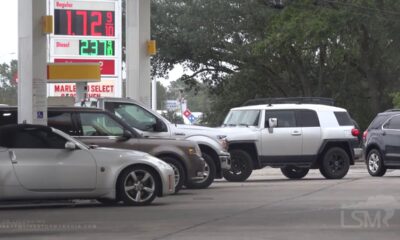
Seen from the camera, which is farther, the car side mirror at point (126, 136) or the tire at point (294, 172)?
the tire at point (294, 172)

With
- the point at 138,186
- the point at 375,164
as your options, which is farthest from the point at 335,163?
the point at 138,186

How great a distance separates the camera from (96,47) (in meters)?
27.0

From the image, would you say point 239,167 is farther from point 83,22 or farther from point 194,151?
point 83,22

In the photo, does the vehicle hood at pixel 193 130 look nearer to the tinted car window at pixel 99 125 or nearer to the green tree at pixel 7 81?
the tinted car window at pixel 99 125

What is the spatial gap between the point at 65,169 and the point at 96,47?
1424 cm

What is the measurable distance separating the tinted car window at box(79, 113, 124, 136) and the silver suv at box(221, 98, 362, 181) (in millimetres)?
5252

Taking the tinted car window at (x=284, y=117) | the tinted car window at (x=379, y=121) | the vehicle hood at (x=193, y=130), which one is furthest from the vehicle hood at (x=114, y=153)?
the tinted car window at (x=379, y=121)

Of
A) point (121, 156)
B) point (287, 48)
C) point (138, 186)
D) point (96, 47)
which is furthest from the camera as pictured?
point (287, 48)

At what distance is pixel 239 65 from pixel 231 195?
31.9m

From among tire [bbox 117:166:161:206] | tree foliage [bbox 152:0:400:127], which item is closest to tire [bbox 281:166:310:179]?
tire [bbox 117:166:161:206]

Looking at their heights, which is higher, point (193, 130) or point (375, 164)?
point (193, 130)

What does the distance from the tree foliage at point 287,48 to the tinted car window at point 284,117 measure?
49.3 ft

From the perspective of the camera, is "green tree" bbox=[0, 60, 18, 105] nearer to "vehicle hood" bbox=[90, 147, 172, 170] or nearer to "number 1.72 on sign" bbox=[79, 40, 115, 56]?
"number 1.72 on sign" bbox=[79, 40, 115, 56]

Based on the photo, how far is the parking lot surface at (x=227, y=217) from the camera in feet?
34.1
